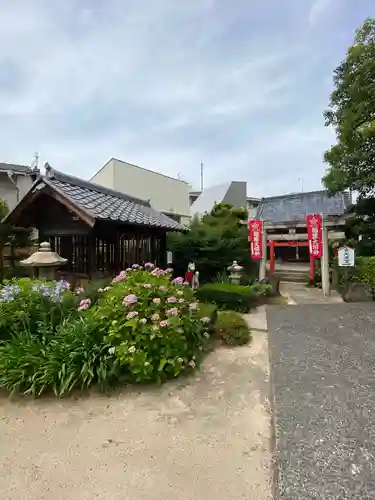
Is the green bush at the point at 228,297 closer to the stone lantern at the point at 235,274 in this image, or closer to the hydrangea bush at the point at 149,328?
the stone lantern at the point at 235,274

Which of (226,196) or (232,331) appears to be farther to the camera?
(226,196)

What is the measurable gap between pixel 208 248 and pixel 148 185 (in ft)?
31.2

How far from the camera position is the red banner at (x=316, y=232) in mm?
9820

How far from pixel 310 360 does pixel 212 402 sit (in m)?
1.83

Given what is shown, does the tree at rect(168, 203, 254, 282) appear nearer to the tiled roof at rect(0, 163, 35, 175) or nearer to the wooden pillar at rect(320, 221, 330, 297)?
the wooden pillar at rect(320, 221, 330, 297)

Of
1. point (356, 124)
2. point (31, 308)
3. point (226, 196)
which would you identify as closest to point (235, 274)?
point (356, 124)

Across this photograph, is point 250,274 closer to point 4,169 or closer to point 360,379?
point 360,379

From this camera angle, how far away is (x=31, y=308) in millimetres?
4035

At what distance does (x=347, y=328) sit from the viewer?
5848 mm

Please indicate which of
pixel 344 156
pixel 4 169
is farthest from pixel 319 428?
pixel 4 169

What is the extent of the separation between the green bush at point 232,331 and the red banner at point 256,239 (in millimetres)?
6033

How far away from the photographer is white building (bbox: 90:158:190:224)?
1642 centimetres

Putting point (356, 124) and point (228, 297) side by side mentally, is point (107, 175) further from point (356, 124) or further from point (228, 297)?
point (356, 124)

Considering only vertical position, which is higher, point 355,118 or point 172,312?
point 355,118
